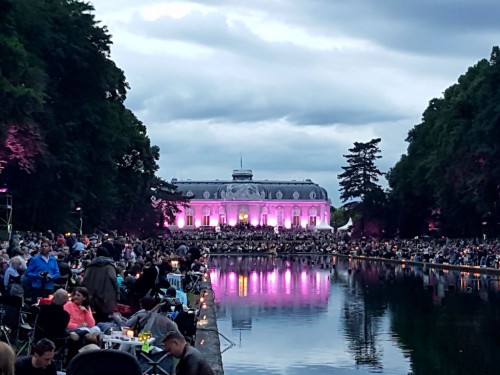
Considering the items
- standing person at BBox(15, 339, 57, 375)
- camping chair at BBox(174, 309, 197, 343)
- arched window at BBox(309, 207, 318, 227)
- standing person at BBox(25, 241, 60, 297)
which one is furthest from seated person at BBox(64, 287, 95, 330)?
arched window at BBox(309, 207, 318, 227)

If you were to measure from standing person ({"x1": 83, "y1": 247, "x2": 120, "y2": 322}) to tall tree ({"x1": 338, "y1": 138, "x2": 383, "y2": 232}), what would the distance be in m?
91.8

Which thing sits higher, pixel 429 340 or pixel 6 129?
pixel 6 129

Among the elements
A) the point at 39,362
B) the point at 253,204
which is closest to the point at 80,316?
the point at 39,362

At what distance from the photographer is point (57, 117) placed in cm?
4250

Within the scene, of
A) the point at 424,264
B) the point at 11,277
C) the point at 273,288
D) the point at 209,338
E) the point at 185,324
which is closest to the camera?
the point at 185,324

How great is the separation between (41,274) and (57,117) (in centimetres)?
2745

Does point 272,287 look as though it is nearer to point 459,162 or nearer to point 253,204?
point 459,162

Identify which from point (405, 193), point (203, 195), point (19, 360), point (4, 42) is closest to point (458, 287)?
point (4, 42)

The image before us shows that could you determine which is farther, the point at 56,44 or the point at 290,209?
the point at 290,209

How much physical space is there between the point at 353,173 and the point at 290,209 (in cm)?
6140

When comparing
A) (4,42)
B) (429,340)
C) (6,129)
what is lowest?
(429,340)

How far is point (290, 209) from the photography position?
6791 inches

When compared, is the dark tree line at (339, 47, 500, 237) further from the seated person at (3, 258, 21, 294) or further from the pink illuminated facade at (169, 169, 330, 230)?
the pink illuminated facade at (169, 169, 330, 230)

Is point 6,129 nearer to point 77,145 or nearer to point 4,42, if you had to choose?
point 4,42
